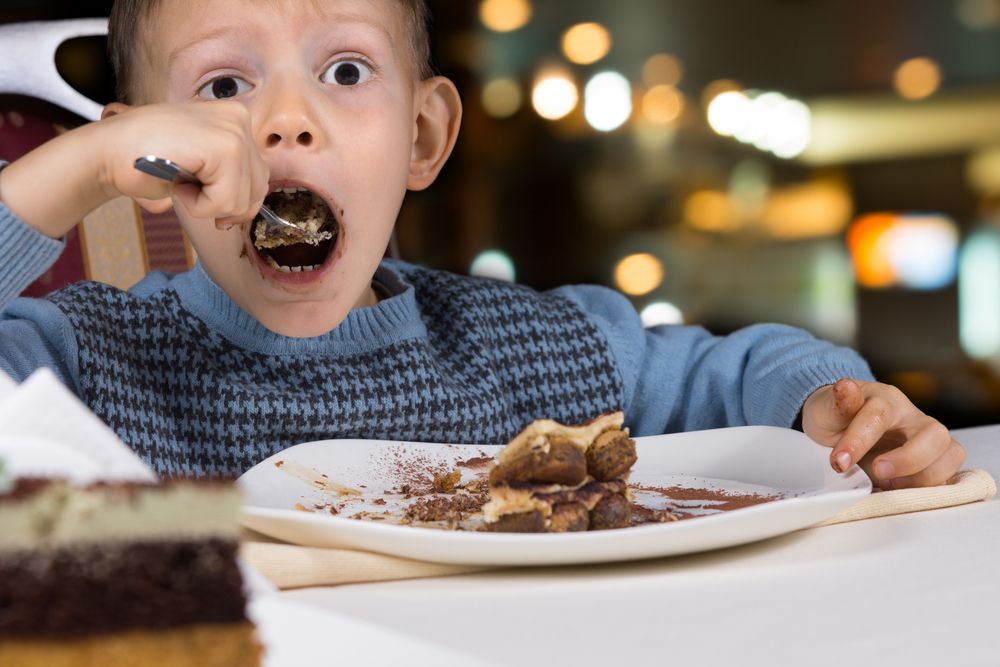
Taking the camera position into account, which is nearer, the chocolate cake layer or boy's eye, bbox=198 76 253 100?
the chocolate cake layer

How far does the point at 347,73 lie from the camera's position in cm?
119

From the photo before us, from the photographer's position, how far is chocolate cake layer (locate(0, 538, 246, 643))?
0.36 meters

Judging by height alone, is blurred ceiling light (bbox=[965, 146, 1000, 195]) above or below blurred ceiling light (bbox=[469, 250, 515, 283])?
above

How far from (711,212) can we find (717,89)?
0.57 m

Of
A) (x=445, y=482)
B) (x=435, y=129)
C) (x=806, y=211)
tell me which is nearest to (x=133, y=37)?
(x=435, y=129)

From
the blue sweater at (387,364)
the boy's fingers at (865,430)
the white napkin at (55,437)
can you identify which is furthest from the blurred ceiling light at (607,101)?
the white napkin at (55,437)

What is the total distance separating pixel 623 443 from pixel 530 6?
4387 mm

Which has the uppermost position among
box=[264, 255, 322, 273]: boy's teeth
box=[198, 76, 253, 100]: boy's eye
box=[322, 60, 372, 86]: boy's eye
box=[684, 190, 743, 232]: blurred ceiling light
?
box=[322, 60, 372, 86]: boy's eye

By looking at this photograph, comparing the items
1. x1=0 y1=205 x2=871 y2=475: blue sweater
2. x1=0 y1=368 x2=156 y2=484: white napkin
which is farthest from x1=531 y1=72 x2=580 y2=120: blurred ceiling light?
x1=0 y1=368 x2=156 y2=484: white napkin

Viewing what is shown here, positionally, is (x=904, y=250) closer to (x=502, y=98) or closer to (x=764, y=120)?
(x=764, y=120)

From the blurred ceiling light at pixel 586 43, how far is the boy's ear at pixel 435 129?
355cm

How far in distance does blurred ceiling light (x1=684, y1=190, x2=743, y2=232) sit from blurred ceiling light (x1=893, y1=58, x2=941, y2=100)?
109cm

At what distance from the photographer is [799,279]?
505 cm

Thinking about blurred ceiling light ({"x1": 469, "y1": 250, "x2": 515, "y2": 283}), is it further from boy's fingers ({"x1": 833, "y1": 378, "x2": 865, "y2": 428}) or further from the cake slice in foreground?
the cake slice in foreground
